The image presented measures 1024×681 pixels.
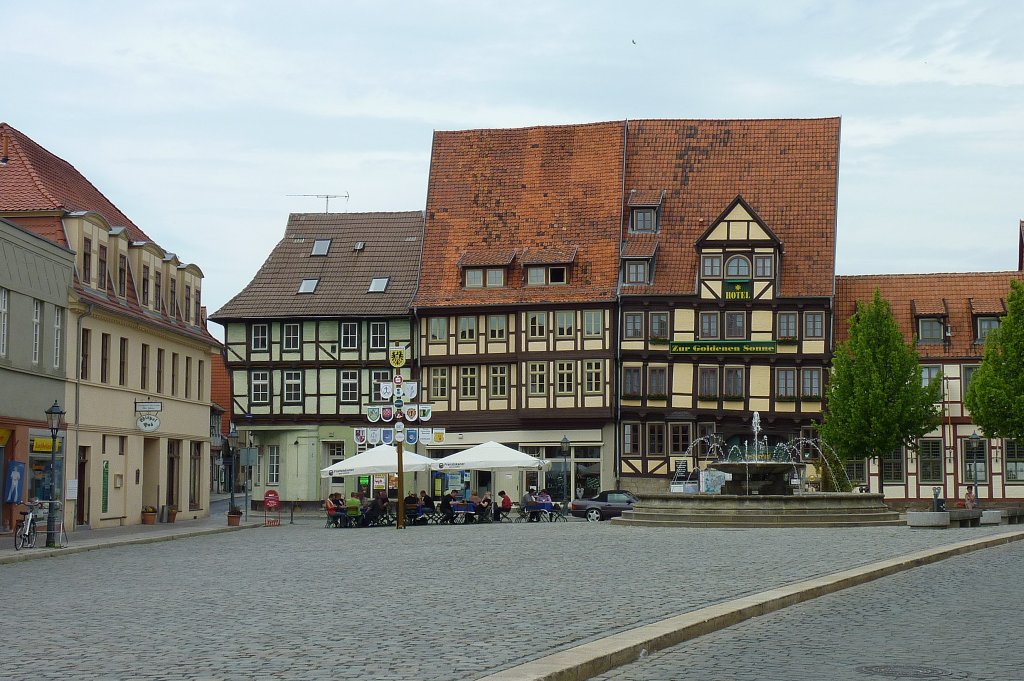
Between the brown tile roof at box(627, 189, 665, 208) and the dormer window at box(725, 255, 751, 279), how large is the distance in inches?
166

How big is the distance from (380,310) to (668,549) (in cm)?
3918

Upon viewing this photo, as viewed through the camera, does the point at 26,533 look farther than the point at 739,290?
No

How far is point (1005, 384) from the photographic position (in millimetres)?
52312

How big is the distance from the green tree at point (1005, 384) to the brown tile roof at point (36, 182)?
30.3 meters

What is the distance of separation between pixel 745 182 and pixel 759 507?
98.5 feet

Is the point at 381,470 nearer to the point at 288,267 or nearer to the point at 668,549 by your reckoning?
the point at 668,549

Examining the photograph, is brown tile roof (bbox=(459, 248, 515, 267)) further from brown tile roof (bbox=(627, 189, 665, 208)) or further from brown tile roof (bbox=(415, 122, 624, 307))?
brown tile roof (bbox=(627, 189, 665, 208))

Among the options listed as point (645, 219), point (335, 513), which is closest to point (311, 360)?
point (645, 219)

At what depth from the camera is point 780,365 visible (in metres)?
60.3

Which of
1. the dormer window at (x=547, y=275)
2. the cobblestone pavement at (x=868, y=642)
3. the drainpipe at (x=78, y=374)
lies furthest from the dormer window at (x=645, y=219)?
the cobblestone pavement at (x=868, y=642)

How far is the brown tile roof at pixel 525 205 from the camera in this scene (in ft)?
205

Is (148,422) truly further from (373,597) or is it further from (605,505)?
(373,597)

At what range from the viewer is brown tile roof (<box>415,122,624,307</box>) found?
6241 centimetres

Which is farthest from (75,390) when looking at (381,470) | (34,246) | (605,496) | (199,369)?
(605,496)
